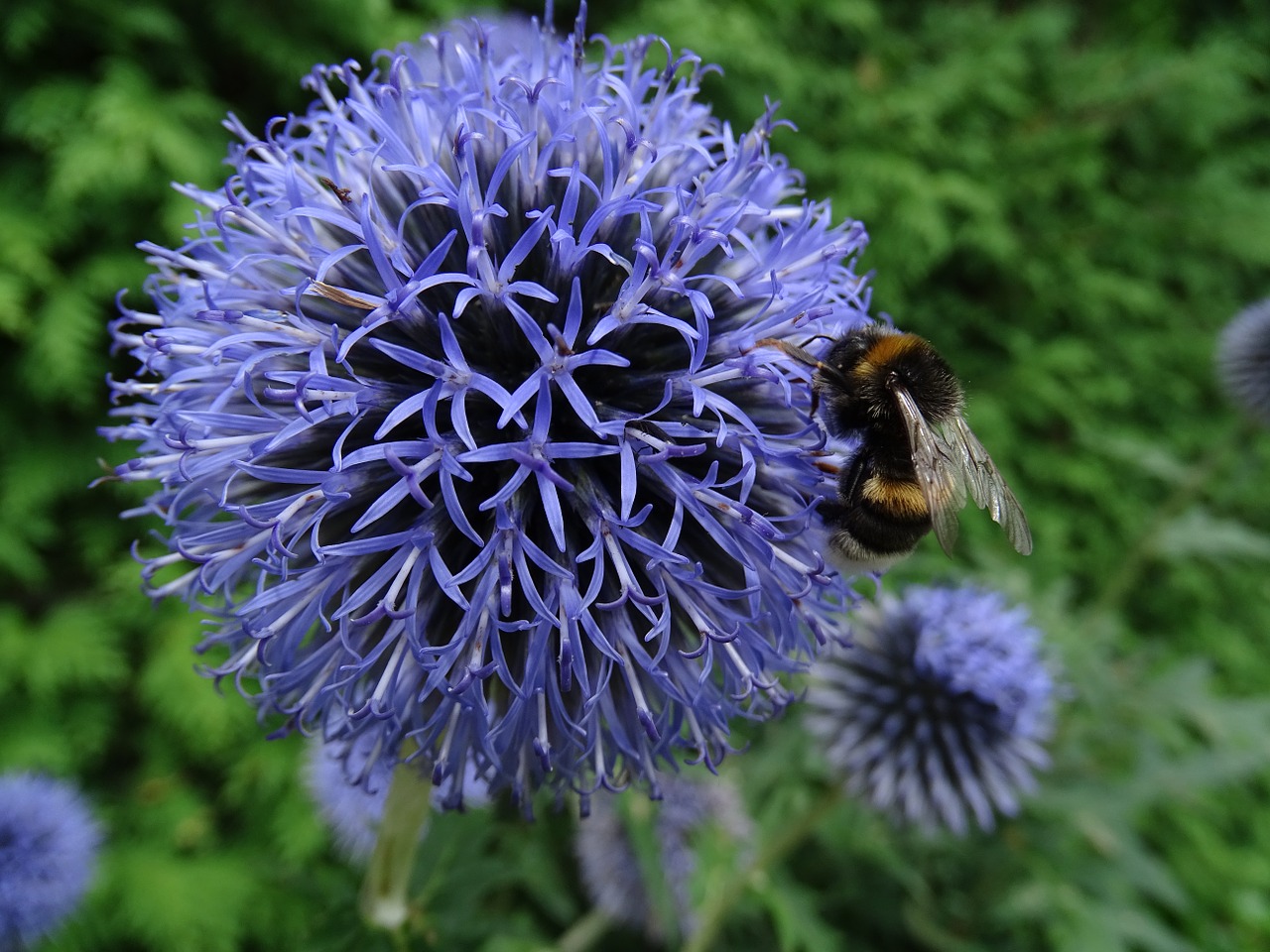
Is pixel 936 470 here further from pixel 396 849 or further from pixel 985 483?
pixel 396 849

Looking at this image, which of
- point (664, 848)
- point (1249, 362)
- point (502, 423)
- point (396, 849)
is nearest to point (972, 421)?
point (1249, 362)

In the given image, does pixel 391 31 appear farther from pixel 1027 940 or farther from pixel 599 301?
pixel 1027 940

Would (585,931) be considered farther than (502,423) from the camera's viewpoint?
Yes

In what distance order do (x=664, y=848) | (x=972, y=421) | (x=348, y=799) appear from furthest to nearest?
(x=972, y=421) < (x=664, y=848) < (x=348, y=799)

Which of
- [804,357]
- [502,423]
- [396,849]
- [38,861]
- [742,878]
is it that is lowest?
[38,861]

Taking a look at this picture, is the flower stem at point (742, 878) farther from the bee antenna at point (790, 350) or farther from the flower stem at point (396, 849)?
the bee antenna at point (790, 350)

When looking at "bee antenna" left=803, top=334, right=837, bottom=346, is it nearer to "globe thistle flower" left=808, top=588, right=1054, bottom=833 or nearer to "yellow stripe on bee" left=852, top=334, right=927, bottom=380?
"yellow stripe on bee" left=852, top=334, right=927, bottom=380
